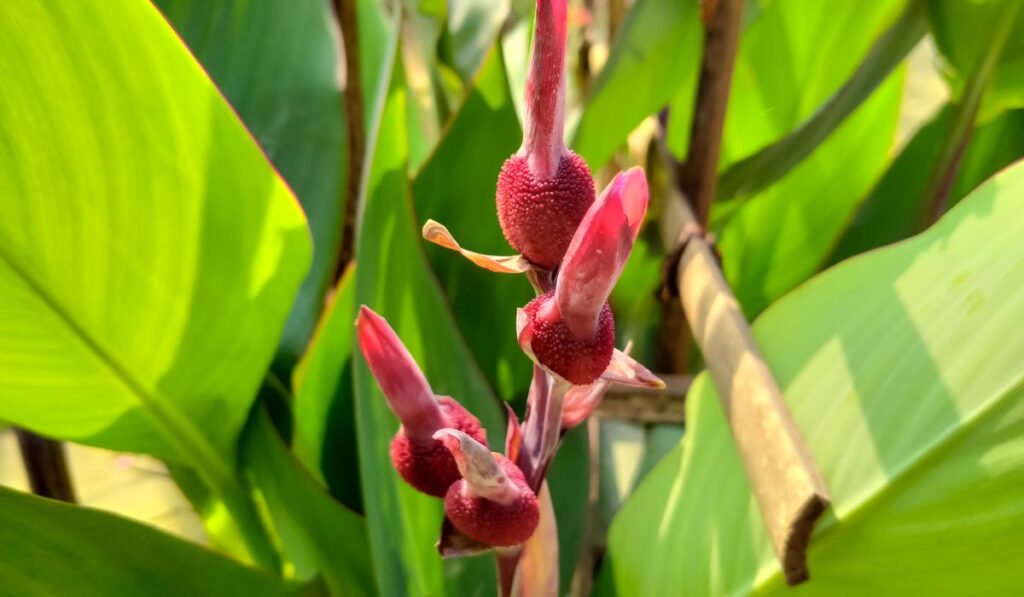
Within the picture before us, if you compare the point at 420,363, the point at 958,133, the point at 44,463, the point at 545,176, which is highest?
the point at 958,133

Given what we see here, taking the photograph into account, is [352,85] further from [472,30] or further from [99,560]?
[99,560]

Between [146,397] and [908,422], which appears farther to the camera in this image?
[146,397]

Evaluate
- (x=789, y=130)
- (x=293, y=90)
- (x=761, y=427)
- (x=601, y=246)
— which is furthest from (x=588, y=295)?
(x=789, y=130)

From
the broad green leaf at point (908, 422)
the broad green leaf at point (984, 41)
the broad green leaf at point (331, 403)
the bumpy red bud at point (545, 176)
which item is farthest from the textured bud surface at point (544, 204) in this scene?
the broad green leaf at point (984, 41)

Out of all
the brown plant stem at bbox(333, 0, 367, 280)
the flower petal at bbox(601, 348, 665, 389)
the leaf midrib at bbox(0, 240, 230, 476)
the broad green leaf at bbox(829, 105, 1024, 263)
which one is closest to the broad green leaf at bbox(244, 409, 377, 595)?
the leaf midrib at bbox(0, 240, 230, 476)

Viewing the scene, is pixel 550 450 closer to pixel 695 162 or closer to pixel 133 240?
pixel 133 240

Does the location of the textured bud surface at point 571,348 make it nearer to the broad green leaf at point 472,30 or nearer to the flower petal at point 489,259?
the flower petal at point 489,259

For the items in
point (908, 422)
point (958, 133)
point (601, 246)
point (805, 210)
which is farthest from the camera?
point (805, 210)

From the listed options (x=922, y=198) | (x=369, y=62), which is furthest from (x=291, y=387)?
(x=922, y=198)
